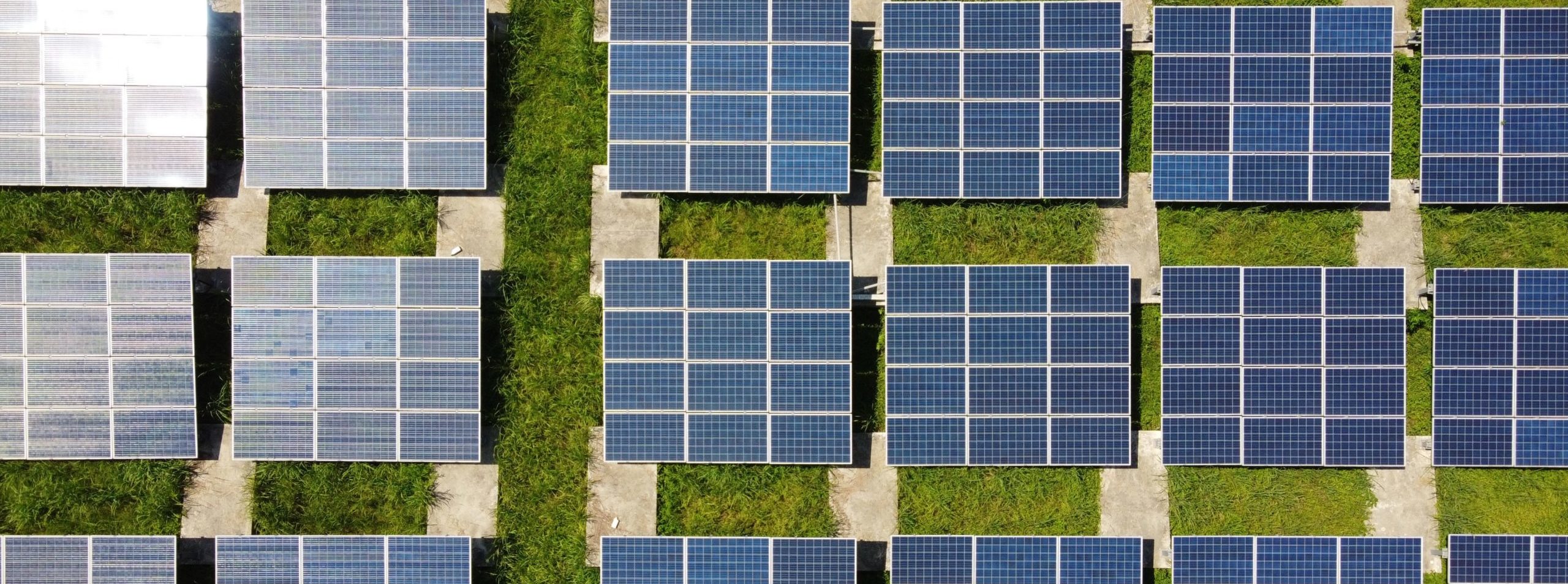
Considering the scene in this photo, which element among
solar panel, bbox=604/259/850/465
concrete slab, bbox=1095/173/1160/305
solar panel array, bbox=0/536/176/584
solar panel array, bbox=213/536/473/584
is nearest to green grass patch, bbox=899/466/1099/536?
solar panel, bbox=604/259/850/465

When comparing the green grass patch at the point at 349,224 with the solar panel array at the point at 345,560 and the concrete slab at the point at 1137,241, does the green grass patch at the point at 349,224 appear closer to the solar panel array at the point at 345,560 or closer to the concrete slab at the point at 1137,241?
the solar panel array at the point at 345,560

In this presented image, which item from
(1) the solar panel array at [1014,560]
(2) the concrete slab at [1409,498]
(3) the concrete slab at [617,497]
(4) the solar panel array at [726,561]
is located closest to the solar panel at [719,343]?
(3) the concrete slab at [617,497]

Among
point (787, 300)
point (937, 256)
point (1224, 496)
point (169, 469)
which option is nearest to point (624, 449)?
point (787, 300)

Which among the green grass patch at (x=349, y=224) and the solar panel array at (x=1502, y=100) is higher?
the solar panel array at (x=1502, y=100)

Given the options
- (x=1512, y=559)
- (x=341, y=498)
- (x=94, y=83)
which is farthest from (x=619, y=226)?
(x=1512, y=559)

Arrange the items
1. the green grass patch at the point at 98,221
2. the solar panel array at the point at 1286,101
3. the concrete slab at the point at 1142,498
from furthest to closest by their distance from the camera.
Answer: the concrete slab at the point at 1142,498 → the green grass patch at the point at 98,221 → the solar panel array at the point at 1286,101

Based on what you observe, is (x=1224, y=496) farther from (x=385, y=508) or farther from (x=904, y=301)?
(x=385, y=508)

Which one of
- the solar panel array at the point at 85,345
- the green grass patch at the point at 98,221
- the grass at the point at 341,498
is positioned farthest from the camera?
the grass at the point at 341,498

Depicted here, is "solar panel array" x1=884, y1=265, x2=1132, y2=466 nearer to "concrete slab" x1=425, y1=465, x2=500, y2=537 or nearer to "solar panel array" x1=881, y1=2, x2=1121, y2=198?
"solar panel array" x1=881, y1=2, x2=1121, y2=198
